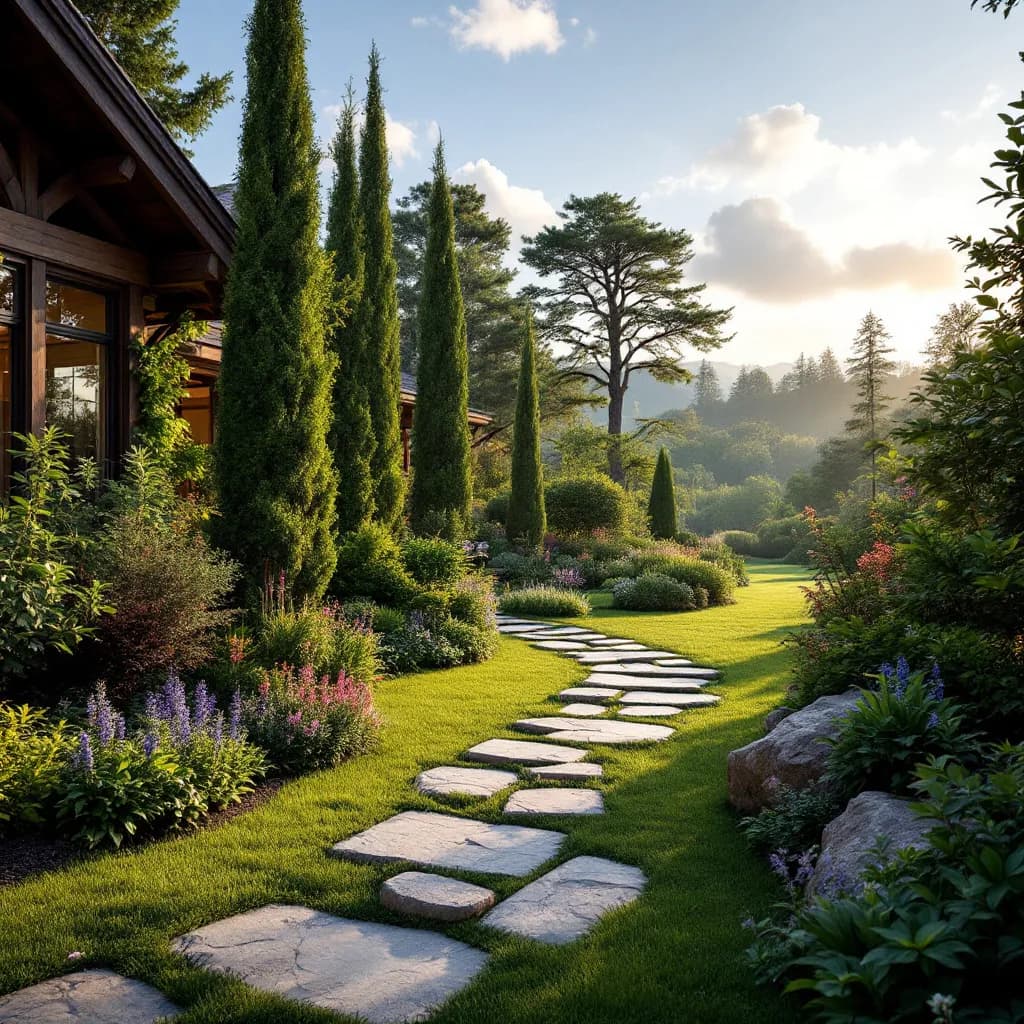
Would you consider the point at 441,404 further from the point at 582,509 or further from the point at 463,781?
the point at 463,781

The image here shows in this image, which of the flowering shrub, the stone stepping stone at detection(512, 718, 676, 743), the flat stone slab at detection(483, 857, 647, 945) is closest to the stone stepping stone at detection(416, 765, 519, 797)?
the flowering shrub

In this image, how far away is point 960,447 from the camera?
2977mm

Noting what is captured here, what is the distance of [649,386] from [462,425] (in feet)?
453

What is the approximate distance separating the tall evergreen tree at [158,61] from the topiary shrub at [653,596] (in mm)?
13057

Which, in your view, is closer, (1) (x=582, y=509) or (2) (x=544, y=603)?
(2) (x=544, y=603)

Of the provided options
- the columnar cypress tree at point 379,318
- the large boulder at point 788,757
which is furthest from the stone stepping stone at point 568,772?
the columnar cypress tree at point 379,318

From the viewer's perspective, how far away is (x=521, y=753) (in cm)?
508

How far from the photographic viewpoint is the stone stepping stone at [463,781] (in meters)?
4.37

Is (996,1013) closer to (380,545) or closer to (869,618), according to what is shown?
(869,618)

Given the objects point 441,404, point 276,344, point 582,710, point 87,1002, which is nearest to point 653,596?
point 441,404

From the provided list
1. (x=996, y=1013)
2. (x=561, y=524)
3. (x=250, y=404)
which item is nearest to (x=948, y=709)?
(x=996, y=1013)

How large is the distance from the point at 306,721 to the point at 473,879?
76.9 inches

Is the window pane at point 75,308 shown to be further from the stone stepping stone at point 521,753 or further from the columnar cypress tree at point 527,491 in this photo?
the columnar cypress tree at point 527,491

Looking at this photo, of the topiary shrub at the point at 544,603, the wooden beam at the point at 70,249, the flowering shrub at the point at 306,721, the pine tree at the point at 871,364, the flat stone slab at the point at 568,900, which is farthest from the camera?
the pine tree at the point at 871,364
